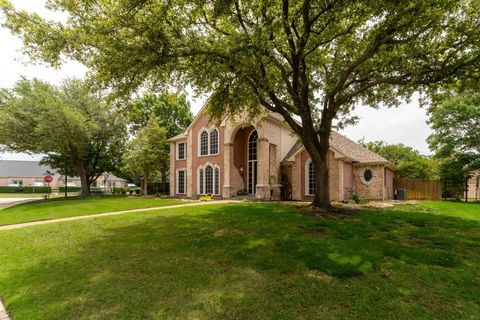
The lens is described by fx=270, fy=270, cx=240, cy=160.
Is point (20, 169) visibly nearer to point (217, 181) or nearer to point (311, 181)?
point (217, 181)

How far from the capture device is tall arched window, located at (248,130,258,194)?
23953mm

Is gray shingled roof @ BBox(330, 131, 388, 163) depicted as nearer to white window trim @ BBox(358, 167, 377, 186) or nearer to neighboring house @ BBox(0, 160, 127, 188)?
white window trim @ BBox(358, 167, 377, 186)

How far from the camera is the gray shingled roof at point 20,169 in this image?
2325 inches

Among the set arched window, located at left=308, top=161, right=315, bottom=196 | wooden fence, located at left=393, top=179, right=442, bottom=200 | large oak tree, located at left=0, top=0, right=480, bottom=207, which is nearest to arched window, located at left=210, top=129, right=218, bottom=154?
arched window, located at left=308, top=161, right=315, bottom=196

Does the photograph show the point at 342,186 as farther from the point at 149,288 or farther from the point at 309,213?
the point at 149,288

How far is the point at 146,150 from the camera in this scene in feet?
94.4

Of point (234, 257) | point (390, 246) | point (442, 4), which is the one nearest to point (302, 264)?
point (234, 257)

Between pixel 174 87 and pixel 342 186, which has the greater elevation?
pixel 174 87

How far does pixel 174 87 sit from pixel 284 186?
12671mm

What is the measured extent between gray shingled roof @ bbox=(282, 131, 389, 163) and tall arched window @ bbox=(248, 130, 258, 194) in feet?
9.57

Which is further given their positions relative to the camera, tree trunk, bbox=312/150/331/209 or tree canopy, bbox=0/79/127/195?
tree canopy, bbox=0/79/127/195

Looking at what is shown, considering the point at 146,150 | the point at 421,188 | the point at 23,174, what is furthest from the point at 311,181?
the point at 23,174

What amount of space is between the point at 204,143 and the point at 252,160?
5006mm

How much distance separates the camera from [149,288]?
16.6 ft
